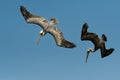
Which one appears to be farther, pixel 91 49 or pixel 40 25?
pixel 91 49

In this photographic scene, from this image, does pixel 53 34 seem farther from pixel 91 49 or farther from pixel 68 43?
pixel 91 49

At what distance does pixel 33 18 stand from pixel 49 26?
9.03 feet

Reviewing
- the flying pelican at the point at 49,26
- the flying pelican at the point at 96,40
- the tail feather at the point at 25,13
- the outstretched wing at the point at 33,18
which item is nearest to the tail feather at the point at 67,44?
the flying pelican at the point at 49,26

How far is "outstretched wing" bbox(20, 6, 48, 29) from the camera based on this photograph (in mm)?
112062

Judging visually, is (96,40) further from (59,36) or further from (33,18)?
(33,18)

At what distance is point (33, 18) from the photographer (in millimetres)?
113188

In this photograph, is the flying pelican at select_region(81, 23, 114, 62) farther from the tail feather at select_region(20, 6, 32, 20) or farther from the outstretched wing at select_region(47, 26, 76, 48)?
the tail feather at select_region(20, 6, 32, 20)

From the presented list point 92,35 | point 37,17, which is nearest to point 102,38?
point 92,35

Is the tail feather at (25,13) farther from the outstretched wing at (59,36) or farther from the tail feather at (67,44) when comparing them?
the tail feather at (67,44)

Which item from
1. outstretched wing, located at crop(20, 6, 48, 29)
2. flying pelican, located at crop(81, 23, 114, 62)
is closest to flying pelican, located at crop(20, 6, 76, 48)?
outstretched wing, located at crop(20, 6, 48, 29)

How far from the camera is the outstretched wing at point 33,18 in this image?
368 ft

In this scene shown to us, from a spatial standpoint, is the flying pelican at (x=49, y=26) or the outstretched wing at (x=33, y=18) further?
the outstretched wing at (x=33, y=18)

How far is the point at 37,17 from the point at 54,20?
334 centimetres

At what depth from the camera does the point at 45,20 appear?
112 m
